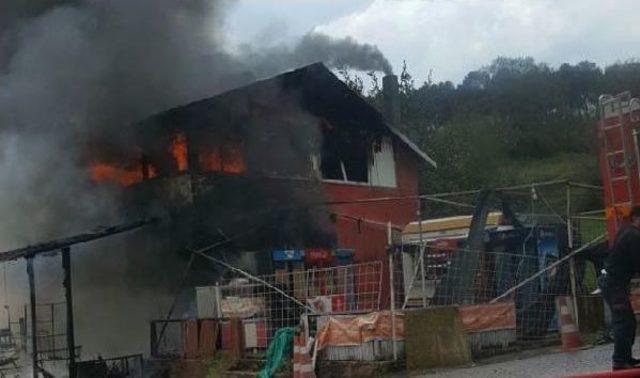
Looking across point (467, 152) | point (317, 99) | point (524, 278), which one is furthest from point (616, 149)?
point (467, 152)

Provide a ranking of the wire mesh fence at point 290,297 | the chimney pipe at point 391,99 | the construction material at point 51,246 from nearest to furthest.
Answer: the wire mesh fence at point 290,297 → the construction material at point 51,246 → the chimney pipe at point 391,99

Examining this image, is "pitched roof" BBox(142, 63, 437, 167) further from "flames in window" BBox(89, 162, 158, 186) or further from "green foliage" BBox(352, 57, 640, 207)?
"green foliage" BBox(352, 57, 640, 207)

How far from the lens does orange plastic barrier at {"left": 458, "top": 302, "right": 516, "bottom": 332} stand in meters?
9.58

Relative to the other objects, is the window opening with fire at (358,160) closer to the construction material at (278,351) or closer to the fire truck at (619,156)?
the construction material at (278,351)

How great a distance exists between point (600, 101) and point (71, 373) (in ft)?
30.2

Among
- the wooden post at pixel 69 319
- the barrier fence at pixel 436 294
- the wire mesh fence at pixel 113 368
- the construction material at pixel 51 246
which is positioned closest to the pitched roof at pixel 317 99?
the construction material at pixel 51 246

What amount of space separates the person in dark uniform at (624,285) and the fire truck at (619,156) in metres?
0.84

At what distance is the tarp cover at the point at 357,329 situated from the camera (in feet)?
31.2

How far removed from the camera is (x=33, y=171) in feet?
52.0

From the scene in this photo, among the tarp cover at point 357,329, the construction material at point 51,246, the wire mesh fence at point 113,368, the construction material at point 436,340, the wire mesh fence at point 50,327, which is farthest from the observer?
the wire mesh fence at point 50,327

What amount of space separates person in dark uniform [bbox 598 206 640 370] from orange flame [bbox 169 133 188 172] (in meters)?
10.3

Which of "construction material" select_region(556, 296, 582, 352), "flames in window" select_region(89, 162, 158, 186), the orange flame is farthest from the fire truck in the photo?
"flames in window" select_region(89, 162, 158, 186)

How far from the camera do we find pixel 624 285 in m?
6.49

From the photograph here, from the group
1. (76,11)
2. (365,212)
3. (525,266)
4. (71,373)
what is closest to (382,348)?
(525,266)
